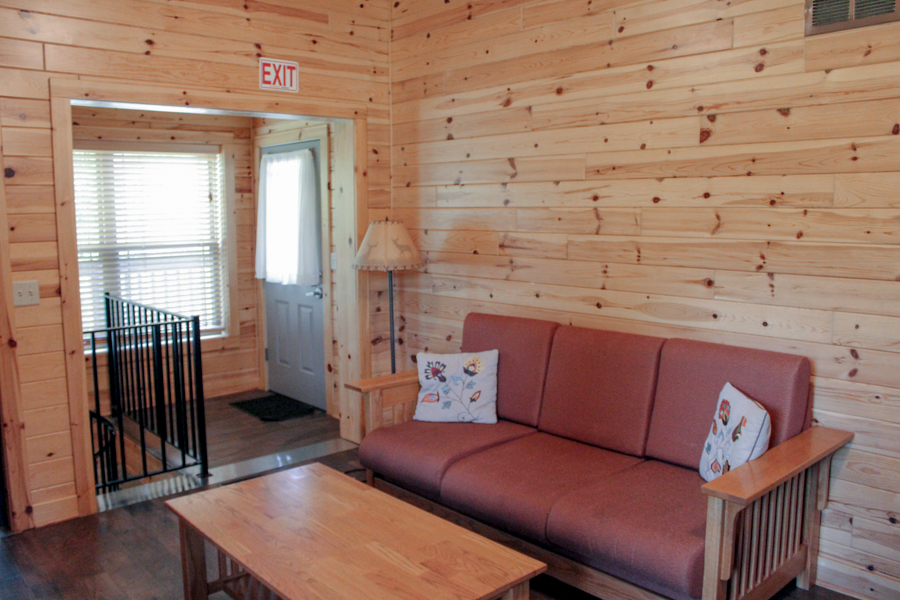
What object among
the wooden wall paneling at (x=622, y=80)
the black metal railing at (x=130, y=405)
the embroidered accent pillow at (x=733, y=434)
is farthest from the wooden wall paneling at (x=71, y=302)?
the embroidered accent pillow at (x=733, y=434)

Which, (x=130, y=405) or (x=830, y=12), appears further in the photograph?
(x=130, y=405)

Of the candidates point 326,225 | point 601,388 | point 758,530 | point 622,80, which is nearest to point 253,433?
point 326,225

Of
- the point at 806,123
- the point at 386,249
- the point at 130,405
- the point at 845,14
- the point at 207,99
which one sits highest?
the point at 845,14

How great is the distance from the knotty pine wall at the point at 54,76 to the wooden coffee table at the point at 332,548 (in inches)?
45.7

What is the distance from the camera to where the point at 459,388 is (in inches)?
139

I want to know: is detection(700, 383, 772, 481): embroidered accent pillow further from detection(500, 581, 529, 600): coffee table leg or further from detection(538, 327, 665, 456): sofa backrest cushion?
detection(500, 581, 529, 600): coffee table leg

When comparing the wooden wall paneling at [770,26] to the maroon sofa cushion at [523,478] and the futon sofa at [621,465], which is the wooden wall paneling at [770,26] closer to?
the futon sofa at [621,465]

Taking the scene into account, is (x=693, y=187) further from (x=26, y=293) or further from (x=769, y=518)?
(x=26, y=293)

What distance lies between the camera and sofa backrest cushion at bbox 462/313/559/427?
340cm

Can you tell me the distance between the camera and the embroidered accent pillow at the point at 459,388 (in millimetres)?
3496

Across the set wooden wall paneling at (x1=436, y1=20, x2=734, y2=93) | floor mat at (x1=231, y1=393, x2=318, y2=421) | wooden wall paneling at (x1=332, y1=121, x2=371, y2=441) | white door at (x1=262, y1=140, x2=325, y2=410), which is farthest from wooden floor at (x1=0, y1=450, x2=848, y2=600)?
wooden wall paneling at (x1=436, y1=20, x2=734, y2=93)

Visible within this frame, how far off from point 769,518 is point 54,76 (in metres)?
3.49

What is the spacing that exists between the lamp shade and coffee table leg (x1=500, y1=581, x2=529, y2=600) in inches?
85.4

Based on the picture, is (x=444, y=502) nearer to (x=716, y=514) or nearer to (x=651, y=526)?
(x=651, y=526)
